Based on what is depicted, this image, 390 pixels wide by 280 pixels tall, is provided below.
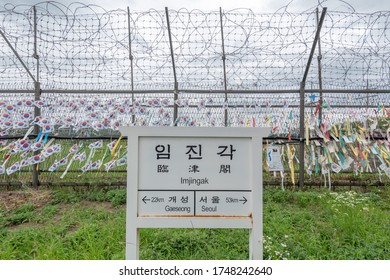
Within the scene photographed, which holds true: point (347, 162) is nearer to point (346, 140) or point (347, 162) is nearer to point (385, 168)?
point (346, 140)

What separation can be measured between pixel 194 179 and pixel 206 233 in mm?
1199

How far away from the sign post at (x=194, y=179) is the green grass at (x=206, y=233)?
2.32 feet

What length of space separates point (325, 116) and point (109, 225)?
3.64m

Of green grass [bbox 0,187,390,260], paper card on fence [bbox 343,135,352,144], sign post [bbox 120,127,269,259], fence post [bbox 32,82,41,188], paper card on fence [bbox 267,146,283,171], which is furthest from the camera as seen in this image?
fence post [bbox 32,82,41,188]

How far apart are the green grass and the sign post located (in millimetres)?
706

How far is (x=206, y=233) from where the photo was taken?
2.75m

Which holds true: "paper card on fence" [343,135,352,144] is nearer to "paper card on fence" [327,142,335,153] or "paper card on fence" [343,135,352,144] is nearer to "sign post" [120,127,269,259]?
"paper card on fence" [327,142,335,153]

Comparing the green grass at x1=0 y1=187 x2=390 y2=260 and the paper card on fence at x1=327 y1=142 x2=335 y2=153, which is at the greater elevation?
the paper card on fence at x1=327 y1=142 x2=335 y2=153

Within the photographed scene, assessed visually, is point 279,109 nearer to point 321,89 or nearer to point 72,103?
point 321,89

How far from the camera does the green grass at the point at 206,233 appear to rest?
235cm

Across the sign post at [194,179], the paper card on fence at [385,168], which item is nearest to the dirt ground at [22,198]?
the sign post at [194,179]

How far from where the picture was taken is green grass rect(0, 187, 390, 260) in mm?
2350

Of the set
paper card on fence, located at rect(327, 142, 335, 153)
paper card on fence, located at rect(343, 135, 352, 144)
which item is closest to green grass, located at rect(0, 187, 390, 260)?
paper card on fence, located at rect(327, 142, 335, 153)

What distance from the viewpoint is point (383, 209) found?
12.3ft
